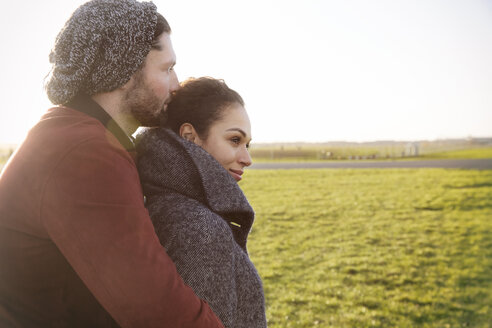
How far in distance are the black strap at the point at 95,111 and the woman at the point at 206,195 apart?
0.90ft

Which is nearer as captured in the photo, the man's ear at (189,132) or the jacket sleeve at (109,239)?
the jacket sleeve at (109,239)

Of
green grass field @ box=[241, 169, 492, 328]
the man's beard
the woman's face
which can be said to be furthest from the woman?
green grass field @ box=[241, 169, 492, 328]

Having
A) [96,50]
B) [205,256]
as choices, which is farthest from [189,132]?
[205,256]

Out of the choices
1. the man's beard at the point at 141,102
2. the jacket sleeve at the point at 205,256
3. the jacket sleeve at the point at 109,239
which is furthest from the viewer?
the man's beard at the point at 141,102

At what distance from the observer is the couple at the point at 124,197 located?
1.21 m

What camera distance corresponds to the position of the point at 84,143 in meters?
1.28

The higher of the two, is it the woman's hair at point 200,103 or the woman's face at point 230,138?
the woman's hair at point 200,103

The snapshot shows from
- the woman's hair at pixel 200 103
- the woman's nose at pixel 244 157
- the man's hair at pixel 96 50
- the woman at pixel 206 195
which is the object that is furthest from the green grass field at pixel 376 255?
the man's hair at pixel 96 50

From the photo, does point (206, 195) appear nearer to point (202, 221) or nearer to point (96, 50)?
point (202, 221)

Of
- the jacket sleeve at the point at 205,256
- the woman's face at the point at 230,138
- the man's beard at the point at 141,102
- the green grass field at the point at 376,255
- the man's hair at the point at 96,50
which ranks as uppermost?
the man's hair at the point at 96,50

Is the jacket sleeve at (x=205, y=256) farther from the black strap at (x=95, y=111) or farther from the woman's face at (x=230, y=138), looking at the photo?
the woman's face at (x=230, y=138)

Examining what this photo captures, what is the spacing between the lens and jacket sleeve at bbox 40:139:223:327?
3.91 ft

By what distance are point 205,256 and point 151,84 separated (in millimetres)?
822

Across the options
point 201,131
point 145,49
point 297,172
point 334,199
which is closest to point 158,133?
point 201,131
